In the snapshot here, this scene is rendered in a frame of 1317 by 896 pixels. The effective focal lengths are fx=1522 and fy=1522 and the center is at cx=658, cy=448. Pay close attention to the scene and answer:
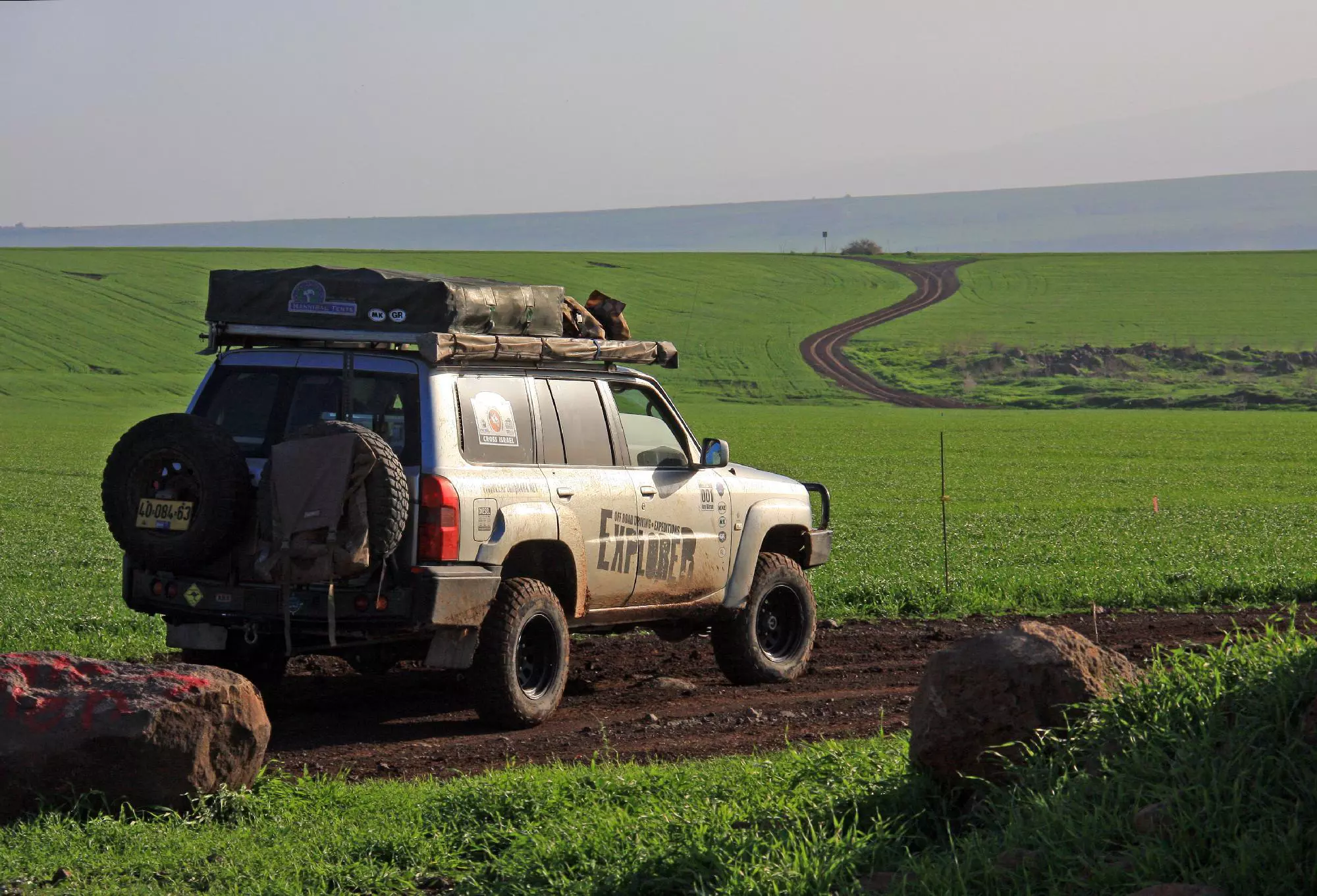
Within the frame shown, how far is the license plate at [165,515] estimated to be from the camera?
8336 millimetres

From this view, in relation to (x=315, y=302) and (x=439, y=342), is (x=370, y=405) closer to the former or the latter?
(x=439, y=342)

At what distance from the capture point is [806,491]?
1172 cm

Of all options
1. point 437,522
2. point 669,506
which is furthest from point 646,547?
point 437,522

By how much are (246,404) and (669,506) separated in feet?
9.43

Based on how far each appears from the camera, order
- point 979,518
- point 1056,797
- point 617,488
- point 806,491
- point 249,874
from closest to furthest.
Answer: point 1056,797, point 249,874, point 617,488, point 806,491, point 979,518

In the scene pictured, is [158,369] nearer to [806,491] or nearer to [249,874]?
[806,491]

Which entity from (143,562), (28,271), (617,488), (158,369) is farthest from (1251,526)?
(28,271)

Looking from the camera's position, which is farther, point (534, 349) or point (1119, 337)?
point (1119, 337)

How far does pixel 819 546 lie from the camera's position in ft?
38.3

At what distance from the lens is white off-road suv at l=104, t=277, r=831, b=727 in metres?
8.34

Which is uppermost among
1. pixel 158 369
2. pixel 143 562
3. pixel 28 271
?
pixel 28 271

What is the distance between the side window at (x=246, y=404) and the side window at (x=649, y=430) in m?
2.36

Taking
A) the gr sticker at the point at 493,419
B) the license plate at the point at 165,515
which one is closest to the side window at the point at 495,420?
the gr sticker at the point at 493,419

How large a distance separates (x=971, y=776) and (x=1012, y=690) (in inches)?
14.6
